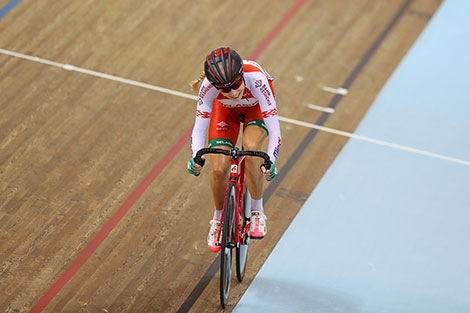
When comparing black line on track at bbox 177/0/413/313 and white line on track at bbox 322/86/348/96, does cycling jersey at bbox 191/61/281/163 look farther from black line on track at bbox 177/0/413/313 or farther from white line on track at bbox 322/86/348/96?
white line on track at bbox 322/86/348/96

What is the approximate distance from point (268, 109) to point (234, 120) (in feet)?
0.96

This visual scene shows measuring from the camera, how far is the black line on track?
4.62 m

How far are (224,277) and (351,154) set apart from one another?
6.14 ft

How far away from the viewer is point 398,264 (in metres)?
4.86

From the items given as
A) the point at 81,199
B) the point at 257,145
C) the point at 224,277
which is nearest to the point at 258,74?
the point at 257,145

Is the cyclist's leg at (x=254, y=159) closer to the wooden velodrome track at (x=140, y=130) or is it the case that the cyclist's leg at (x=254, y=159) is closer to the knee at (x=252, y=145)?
the knee at (x=252, y=145)

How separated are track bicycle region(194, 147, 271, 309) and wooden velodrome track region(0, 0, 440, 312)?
26 cm

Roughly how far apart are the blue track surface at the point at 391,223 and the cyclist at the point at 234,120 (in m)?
0.72

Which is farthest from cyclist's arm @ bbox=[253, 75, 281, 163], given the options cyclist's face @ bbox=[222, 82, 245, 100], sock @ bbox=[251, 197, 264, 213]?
sock @ bbox=[251, 197, 264, 213]

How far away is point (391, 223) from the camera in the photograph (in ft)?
16.8

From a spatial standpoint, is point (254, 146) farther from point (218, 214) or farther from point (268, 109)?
point (218, 214)

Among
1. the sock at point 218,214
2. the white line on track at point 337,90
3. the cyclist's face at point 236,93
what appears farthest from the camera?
the white line on track at point 337,90

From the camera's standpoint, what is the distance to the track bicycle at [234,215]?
13.1ft

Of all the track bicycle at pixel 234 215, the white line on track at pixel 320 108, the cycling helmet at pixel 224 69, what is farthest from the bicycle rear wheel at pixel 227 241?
the white line on track at pixel 320 108
